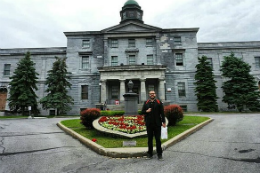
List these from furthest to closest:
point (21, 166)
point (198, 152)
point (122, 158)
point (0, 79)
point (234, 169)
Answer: point (0, 79) < point (198, 152) < point (122, 158) < point (21, 166) < point (234, 169)

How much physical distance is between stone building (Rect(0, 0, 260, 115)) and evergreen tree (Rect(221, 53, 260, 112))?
12.7 ft

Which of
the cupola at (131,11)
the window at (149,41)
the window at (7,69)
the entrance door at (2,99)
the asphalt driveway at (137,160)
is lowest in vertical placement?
the asphalt driveway at (137,160)

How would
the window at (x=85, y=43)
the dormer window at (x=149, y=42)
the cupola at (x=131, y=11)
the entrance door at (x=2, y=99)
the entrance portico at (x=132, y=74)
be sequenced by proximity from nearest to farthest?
1. the entrance portico at (x=132, y=74)
2. the dormer window at (x=149, y=42)
3. the window at (x=85, y=43)
4. the entrance door at (x=2, y=99)
5. the cupola at (x=131, y=11)

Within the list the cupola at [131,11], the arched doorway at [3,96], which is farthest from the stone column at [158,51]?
the arched doorway at [3,96]

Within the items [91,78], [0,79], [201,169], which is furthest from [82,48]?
[201,169]

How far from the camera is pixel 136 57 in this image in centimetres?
2859

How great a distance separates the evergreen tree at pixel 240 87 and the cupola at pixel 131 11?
18788 millimetres

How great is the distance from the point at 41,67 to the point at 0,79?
785 cm

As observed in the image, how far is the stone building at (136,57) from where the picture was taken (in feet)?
89.2

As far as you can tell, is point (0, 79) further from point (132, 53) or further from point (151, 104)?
point (151, 104)

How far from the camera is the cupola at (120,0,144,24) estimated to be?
33.1 meters

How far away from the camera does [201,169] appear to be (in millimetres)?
3910

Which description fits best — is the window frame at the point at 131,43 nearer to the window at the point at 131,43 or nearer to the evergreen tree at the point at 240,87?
the window at the point at 131,43

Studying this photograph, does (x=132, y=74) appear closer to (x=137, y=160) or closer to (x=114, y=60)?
(x=114, y=60)
